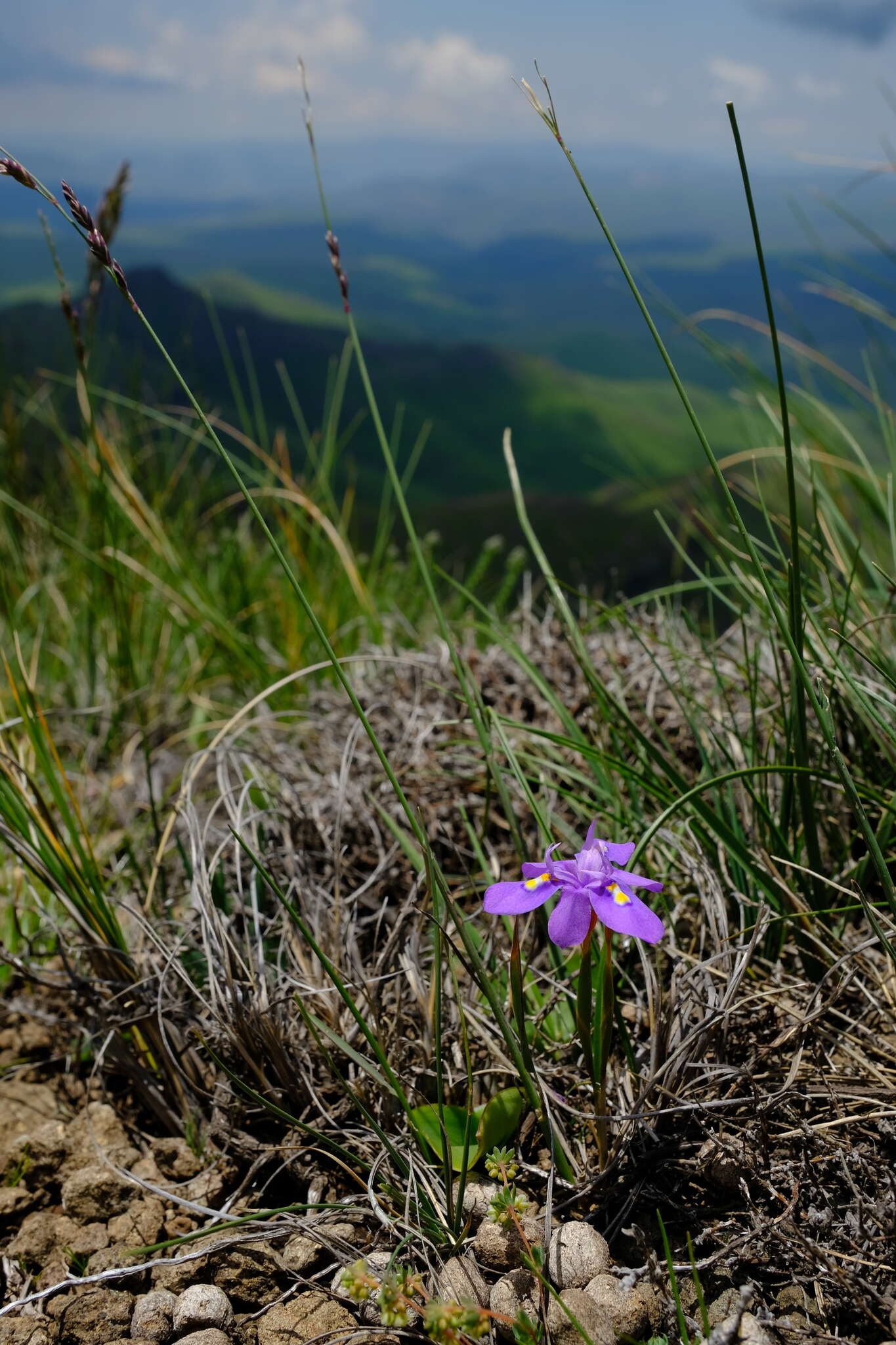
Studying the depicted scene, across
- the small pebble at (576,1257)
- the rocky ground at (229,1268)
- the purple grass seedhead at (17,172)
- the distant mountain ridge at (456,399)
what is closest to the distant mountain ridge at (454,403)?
the distant mountain ridge at (456,399)

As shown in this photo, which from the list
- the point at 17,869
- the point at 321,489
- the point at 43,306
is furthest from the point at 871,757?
the point at 43,306

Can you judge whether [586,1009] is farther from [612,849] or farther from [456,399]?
[456,399]

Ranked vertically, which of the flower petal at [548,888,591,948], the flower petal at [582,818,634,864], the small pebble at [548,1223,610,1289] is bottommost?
the small pebble at [548,1223,610,1289]

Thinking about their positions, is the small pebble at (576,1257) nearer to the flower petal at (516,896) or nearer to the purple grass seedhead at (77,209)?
the flower petal at (516,896)

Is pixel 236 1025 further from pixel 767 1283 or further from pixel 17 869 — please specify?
pixel 17 869

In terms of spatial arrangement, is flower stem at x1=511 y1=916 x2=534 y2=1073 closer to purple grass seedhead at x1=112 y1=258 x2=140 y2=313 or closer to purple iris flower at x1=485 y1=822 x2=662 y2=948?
purple iris flower at x1=485 y1=822 x2=662 y2=948

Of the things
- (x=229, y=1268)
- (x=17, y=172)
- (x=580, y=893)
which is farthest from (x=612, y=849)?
(x=17, y=172)

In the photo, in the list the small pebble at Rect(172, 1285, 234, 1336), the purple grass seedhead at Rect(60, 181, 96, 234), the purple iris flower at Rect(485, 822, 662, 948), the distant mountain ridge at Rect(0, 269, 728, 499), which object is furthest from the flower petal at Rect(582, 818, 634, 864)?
the distant mountain ridge at Rect(0, 269, 728, 499)

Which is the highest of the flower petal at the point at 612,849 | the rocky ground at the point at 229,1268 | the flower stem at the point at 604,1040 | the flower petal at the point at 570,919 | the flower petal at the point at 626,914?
the flower petal at the point at 612,849
